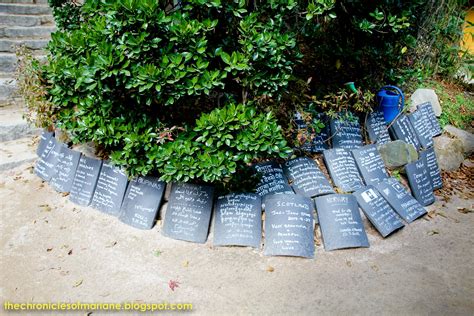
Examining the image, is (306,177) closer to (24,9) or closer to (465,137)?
(465,137)

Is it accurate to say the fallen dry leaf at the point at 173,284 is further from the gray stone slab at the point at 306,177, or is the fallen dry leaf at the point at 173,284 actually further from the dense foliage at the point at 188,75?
the gray stone slab at the point at 306,177

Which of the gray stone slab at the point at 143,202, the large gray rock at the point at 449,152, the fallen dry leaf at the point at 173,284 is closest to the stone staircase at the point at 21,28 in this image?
the gray stone slab at the point at 143,202

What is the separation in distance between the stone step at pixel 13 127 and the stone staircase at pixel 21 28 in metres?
1.06

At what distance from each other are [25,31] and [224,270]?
7.16 meters

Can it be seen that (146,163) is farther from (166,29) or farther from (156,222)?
(166,29)

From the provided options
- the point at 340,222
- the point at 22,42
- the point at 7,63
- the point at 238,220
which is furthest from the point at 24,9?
the point at 340,222

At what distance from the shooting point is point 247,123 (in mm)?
3699

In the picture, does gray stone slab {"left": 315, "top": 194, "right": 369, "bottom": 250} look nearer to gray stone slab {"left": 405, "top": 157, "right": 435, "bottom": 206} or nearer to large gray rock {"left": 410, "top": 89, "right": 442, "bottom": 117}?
gray stone slab {"left": 405, "top": 157, "right": 435, "bottom": 206}

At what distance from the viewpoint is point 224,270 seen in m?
3.70

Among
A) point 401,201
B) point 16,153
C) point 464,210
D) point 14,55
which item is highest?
point 464,210

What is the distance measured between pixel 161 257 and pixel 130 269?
33cm

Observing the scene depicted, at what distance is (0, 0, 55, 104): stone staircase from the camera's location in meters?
7.16

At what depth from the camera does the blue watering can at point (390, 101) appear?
18.4 feet

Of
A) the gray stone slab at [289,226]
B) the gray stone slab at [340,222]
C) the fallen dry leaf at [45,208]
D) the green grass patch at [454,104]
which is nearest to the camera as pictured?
the gray stone slab at [289,226]
